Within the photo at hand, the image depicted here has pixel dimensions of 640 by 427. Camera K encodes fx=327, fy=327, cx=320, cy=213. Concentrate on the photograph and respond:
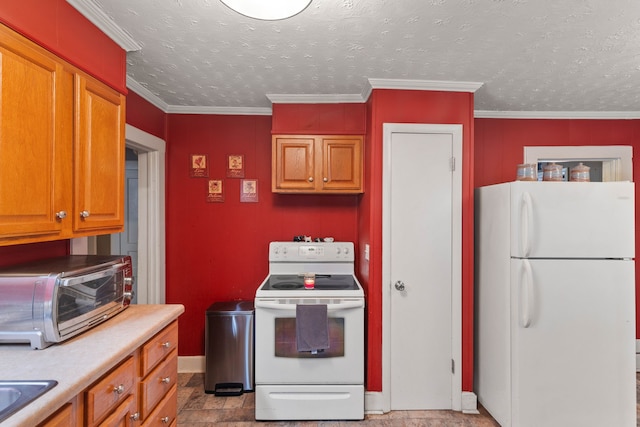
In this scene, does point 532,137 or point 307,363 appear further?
point 532,137

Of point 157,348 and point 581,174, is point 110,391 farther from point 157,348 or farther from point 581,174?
point 581,174

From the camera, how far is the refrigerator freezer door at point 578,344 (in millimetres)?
2000

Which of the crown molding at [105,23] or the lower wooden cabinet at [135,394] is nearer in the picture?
the lower wooden cabinet at [135,394]

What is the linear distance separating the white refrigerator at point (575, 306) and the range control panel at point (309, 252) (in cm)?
132

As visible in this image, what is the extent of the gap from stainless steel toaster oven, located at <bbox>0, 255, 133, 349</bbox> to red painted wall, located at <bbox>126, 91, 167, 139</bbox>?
139 cm

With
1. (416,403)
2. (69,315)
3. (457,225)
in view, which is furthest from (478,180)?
(69,315)

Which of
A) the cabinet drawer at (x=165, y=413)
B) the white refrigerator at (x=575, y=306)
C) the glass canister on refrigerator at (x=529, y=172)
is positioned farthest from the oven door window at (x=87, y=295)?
the glass canister on refrigerator at (x=529, y=172)

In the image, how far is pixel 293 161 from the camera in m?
2.70

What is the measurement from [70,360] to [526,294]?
90.4 inches

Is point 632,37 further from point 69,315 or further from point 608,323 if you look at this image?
point 69,315

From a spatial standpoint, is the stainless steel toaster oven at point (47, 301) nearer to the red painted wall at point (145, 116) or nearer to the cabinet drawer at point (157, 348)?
the cabinet drawer at point (157, 348)

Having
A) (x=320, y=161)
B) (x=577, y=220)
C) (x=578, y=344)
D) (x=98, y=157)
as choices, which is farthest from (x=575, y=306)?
(x=98, y=157)

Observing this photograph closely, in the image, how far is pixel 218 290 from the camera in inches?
118

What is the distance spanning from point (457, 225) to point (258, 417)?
6.34ft
